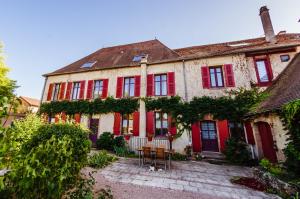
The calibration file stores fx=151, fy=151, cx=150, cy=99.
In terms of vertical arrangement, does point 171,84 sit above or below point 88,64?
below

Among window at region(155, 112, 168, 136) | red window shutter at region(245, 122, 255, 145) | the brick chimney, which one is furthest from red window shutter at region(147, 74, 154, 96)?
the brick chimney

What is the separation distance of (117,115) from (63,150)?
354 inches

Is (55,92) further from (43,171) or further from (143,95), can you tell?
(43,171)

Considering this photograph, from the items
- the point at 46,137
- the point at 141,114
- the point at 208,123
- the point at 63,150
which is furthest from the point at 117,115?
the point at 63,150

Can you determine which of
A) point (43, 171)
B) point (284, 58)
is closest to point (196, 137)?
point (284, 58)

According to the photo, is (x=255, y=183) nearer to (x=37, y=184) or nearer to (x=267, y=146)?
(x=267, y=146)

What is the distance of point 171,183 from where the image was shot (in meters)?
5.38

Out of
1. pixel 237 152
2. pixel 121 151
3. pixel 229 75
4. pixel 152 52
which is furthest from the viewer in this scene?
pixel 152 52

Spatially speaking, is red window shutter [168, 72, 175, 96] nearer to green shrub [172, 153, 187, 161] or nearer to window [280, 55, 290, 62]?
green shrub [172, 153, 187, 161]

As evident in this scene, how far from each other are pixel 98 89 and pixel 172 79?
636 cm

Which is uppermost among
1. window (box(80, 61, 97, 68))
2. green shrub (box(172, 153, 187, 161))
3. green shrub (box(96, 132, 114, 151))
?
window (box(80, 61, 97, 68))

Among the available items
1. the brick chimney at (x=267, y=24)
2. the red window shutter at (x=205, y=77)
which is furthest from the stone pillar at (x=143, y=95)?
the brick chimney at (x=267, y=24)

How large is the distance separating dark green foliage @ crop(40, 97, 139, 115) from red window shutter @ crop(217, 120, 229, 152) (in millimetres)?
5983

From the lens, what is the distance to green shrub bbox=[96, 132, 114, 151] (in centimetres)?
1073
